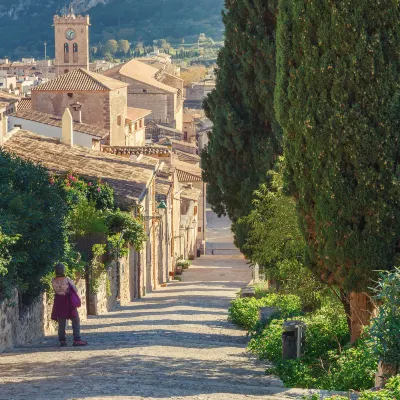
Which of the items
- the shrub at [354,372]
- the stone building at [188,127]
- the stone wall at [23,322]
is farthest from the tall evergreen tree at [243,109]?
the stone building at [188,127]

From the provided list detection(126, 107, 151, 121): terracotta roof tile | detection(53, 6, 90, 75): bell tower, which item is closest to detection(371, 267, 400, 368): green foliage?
detection(126, 107, 151, 121): terracotta roof tile

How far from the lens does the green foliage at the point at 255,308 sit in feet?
50.4

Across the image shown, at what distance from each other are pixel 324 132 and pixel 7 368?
16.4 ft

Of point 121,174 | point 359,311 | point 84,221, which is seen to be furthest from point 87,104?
point 359,311

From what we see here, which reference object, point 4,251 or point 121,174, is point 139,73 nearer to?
point 121,174

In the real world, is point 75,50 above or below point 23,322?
above

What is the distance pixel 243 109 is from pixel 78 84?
38.1 m

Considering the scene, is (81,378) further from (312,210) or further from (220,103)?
(220,103)

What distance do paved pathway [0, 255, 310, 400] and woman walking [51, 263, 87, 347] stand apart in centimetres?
24

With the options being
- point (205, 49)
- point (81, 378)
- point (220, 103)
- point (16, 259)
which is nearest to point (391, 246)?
point (81, 378)

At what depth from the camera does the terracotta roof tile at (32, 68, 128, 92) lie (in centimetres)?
5897

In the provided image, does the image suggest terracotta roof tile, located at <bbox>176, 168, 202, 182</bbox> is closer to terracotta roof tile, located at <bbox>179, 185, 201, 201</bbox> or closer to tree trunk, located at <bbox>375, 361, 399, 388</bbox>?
terracotta roof tile, located at <bbox>179, 185, 201, 201</bbox>

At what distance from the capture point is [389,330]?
8961 millimetres

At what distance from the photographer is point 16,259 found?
13422mm
